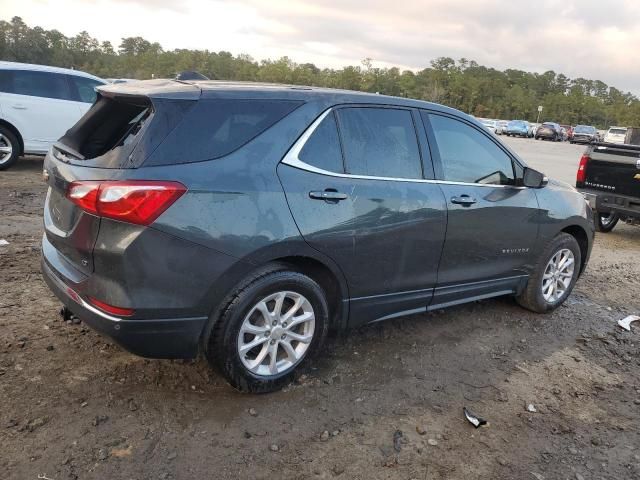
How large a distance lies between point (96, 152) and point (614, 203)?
7.63 m

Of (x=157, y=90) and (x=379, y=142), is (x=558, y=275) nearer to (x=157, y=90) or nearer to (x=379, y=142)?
(x=379, y=142)

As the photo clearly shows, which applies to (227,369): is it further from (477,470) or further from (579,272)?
(579,272)

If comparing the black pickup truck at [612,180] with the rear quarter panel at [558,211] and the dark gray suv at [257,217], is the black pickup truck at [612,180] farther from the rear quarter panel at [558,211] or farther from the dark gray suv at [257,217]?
the dark gray suv at [257,217]

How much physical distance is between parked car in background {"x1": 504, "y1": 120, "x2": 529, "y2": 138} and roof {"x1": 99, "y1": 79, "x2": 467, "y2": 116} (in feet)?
166

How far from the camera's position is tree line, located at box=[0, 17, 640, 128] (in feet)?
226

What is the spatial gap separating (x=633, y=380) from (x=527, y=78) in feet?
424

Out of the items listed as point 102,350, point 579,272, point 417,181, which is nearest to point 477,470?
point 417,181

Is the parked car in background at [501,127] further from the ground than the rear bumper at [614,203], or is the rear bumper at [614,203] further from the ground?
the parked car in background at [501,127]

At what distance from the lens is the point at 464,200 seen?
3.97 metres

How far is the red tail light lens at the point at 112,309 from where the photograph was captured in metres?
2.75

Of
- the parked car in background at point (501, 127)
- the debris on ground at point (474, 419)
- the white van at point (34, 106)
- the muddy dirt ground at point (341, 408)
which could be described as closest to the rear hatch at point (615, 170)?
the muddy dirt ground at point (341, 408)

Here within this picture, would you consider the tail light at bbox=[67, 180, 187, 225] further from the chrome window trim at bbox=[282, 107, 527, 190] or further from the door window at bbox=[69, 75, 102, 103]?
the door window at bbox=[69, 75, 102, 103]

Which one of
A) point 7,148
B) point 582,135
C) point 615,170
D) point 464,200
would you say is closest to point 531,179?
point 464,200

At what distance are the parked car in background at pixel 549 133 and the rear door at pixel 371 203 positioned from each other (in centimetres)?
4948
